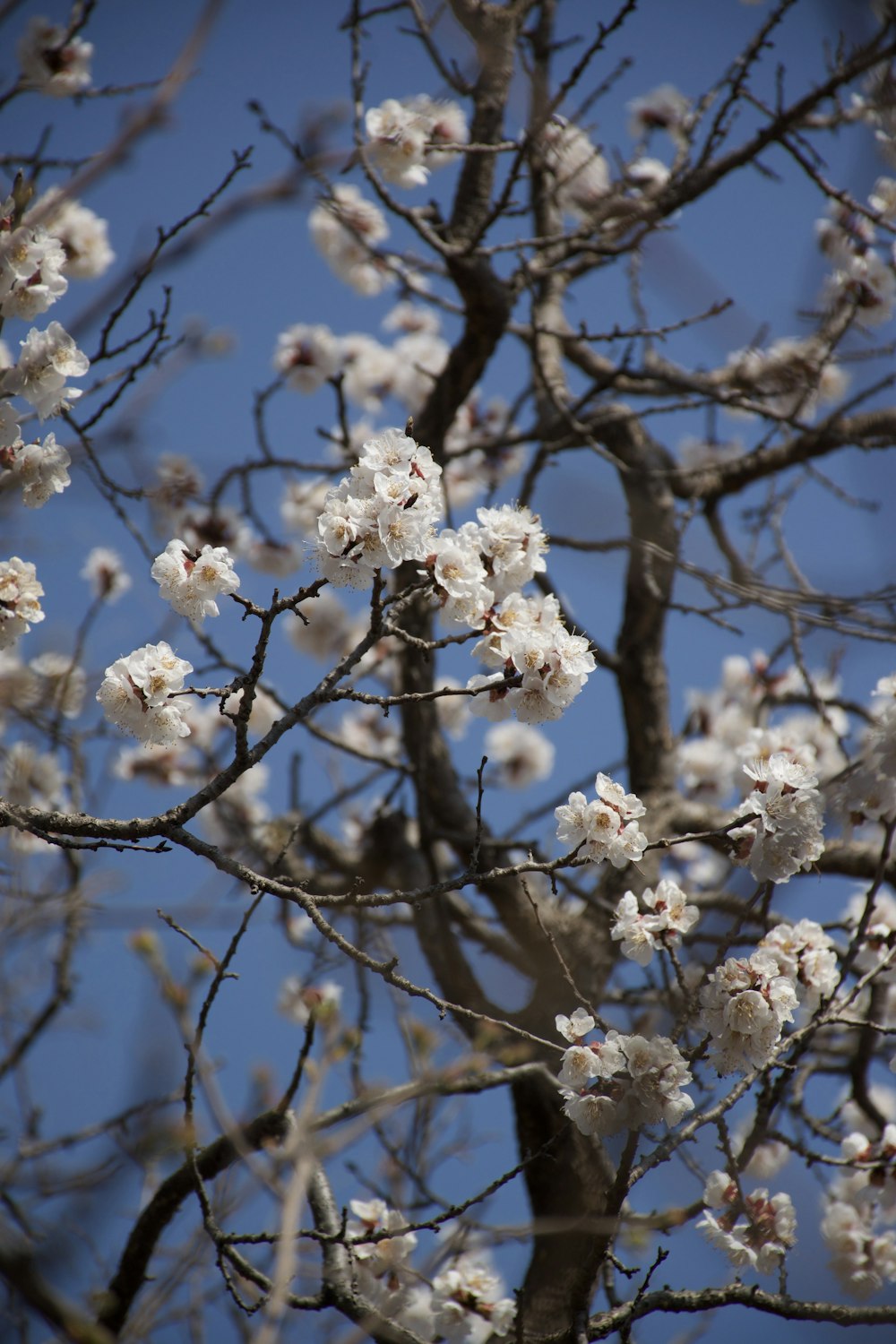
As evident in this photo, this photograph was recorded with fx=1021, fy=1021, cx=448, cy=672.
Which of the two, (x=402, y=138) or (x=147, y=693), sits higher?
(x=402, y=138)

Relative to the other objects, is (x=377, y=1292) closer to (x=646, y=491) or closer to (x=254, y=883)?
(x=254, y=883)

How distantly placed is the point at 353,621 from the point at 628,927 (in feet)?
12.2

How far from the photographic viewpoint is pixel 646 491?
4078 mm

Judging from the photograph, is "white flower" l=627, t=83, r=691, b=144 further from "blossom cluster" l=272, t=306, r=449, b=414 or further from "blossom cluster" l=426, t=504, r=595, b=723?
"blossom cluster" l=426, t=504, r=595, b=723

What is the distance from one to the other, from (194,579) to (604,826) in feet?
3.06

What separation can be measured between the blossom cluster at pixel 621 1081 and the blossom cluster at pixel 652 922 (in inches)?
7.4

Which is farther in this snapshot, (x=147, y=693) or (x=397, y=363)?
(x=397, y=363)

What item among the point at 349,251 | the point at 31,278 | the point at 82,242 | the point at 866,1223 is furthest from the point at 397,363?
the point at 866,1223

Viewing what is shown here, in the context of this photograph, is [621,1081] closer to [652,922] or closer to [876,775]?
[652,922]

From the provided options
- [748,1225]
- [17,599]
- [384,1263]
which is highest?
[17,599]

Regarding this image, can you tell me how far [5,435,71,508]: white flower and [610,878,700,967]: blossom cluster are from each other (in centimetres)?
155

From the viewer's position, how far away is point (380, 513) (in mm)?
1880

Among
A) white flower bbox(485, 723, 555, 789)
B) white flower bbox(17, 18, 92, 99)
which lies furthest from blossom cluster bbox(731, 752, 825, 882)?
white flower bbox(485, 723, 555, 789)

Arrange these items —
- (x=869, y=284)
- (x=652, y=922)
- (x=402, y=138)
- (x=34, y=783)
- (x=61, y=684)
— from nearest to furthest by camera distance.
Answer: (x=652, y=922)
(x=402, y=138)
(x=61, y=684)
(x=869, y=284)
(x=34, y=783)
